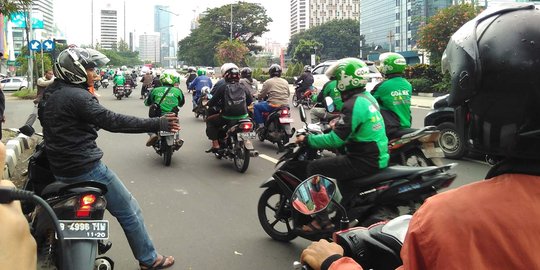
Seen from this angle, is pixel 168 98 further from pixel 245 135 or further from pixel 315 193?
pixel 315 193

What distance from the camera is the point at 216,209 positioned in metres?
5.40

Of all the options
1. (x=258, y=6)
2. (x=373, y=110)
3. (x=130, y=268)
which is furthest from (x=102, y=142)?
(x=258, y=6)

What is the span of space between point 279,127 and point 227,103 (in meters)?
1.86

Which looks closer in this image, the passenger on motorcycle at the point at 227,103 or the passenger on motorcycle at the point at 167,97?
the passenger on motorcycle at the point at 227,103

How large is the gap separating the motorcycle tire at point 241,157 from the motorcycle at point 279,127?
1660 mm

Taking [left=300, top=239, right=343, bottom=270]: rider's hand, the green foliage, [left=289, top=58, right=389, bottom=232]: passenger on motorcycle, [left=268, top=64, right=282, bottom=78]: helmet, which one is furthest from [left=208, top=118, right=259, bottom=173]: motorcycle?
the green foliage

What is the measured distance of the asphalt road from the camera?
4043mm

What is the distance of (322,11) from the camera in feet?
359

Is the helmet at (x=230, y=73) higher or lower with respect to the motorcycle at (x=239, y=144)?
higher

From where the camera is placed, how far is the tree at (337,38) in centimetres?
8319

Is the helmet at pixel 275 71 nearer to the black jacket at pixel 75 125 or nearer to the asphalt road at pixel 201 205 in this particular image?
the asphalt road at pixel 201 205

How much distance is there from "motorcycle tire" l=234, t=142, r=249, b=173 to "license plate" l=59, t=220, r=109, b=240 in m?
4.46

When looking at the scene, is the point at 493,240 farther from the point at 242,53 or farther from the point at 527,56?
the point at 242,53

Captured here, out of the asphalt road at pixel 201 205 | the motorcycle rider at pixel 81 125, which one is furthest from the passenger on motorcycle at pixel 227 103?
the motorcycle rider at pixel 81 125
